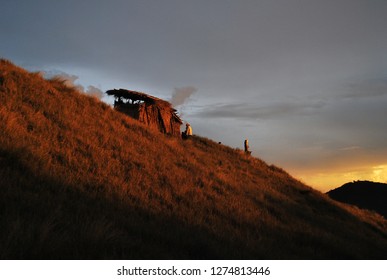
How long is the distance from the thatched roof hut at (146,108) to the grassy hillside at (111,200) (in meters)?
13.5

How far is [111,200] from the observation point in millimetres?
7496

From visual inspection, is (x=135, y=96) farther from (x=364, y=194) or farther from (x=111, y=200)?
(x=364, y=194)

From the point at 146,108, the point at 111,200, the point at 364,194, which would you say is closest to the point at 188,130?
the point at 146,108

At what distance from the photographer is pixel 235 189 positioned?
1421 cm

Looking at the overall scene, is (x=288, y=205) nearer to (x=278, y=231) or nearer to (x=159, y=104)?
(x=278, y=231)

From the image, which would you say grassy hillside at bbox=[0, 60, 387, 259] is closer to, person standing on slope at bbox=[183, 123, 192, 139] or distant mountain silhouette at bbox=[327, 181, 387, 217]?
person standing on slope at bbox=[183, 123, 192, 139]

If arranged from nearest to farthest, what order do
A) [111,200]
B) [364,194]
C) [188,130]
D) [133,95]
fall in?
[111,200] < [133,95] < [188,130] < [364,194]

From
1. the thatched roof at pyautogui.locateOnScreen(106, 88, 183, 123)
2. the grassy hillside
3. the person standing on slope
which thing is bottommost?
the grassy hillside

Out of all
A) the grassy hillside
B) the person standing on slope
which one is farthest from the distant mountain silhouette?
the grassy hillside

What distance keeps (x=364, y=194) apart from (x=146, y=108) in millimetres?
46246

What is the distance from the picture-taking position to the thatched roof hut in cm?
3047

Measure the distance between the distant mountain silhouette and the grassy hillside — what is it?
44149 mm

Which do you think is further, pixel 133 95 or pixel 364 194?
pixel 364 194

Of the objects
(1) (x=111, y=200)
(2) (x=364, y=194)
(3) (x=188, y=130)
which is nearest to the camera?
(1) (x=111, y=200)
